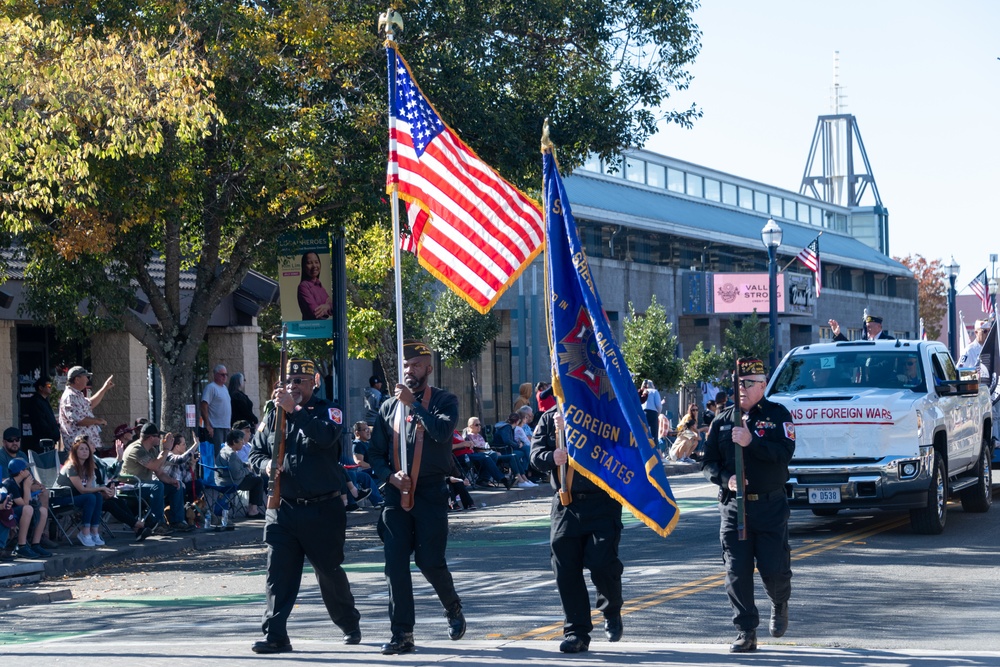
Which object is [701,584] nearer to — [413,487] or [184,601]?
[413,487]

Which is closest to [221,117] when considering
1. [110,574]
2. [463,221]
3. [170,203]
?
[170,203]

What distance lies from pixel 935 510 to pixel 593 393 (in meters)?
7.37

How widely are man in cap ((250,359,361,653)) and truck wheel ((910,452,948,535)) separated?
7.97 metres

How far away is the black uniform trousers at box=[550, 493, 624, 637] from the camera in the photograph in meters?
8.91

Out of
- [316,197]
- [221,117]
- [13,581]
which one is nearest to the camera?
[13,581]

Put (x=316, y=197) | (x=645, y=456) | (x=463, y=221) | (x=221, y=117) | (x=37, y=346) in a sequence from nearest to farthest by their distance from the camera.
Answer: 1. (x=645, y=456)
2. (x=463, y=221)
3. (x=221, y=117)
4. (x=316, y=197)
5. (x=37, y=346)

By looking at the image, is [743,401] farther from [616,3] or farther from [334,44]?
[616,3]

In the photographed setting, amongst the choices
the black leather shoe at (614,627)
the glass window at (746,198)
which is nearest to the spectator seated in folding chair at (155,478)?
the black leather shoe at (614,627)

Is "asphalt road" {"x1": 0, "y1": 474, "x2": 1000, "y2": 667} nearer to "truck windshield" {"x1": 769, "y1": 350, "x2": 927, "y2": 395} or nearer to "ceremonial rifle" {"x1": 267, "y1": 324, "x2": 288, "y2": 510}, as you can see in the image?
"ceremonial rifle" {"x1": 267, "y1": 324, "x2": 288, "y2": 510}

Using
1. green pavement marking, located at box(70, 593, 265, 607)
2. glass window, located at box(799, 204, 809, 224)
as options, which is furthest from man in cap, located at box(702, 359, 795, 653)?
glass window, located at box(799, 204, 809, 224)

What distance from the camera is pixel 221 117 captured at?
16.0 metres

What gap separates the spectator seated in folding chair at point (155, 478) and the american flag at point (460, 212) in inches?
328

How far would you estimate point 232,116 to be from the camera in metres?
18.4

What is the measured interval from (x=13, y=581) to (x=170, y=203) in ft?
17.8
